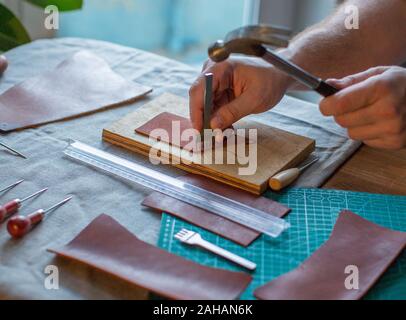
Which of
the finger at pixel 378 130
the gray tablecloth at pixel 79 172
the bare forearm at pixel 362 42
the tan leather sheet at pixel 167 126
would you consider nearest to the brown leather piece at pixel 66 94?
the gray tablecloth at pixel 79 172

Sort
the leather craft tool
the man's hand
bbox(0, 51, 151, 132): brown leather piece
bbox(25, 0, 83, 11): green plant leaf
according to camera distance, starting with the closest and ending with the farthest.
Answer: the leather craft tool → the man's hand → bbox(0, 51, 151, 132): brown leather piece → bbox(25, 0, 83, 11): green plant leaf

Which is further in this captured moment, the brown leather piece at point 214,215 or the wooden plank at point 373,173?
the wooden plank at point 373,173

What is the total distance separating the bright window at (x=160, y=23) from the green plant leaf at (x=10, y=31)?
73 centimetres

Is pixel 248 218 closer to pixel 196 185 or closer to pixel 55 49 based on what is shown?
pixel 196 185

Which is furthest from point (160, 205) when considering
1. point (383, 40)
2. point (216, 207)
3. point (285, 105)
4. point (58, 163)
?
point (383, 40)

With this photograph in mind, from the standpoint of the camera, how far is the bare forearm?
1243 millimetres

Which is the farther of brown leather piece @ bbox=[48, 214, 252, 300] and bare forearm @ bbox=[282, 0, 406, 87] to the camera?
bare forearm @ bbox=[282, 0, 406, 87]

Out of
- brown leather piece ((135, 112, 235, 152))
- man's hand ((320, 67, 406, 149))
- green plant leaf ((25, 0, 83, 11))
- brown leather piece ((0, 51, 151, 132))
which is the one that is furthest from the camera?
green plant leaf ((25, 0, 83, 11))

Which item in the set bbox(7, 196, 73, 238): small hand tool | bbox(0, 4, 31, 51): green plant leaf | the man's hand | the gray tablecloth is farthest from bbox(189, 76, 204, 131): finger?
bbox(0, 4, 31, 51): green plant leaf

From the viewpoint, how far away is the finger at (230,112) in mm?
1070

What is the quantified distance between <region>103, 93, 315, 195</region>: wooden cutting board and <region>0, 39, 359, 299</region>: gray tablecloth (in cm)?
2

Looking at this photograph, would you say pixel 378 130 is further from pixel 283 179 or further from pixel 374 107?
pixel 283 179

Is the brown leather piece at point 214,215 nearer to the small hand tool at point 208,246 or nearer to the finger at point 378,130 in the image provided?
the small hand tool at point 208,246

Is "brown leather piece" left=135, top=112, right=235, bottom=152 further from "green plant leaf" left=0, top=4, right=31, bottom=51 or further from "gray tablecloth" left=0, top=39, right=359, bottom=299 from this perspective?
"green plant leaf" left=0, top=4, right=31, bottom=51
